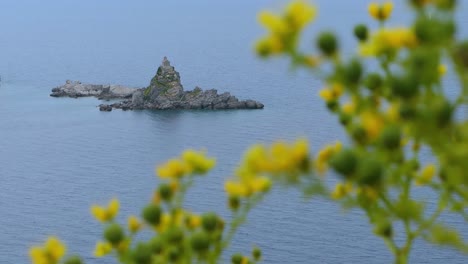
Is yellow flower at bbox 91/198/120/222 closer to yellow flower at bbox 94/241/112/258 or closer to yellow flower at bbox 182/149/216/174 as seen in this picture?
yellow flower at bbox 94/241/112/258

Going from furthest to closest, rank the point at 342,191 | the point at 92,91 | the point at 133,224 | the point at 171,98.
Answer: the point at 92,91
the point at 171,98
the point at 133,224
the point at 342,191

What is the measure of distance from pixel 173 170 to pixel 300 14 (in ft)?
3.00

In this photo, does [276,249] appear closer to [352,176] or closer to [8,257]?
[8,257]

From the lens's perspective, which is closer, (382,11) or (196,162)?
(196,162)

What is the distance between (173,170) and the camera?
289 centimetres

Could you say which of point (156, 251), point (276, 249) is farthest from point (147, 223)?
point (276, 249)

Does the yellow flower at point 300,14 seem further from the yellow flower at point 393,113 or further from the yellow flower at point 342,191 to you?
the yellow flower at point 342,191

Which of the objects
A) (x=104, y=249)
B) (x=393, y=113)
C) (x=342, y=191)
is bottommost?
(x=104, y=249)

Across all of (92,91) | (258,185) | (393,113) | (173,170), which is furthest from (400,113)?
(92,91)

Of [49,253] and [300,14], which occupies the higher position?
[300,14]

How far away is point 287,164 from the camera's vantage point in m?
2.13

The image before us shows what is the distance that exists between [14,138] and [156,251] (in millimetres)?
108027

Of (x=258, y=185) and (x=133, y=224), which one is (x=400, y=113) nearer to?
(x=258, y=185)

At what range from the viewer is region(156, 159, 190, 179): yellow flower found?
2890mm
